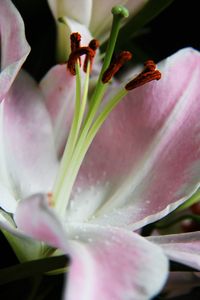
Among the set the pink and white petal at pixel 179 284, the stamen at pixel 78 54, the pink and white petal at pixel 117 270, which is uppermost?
the stamen at pixel 78 54

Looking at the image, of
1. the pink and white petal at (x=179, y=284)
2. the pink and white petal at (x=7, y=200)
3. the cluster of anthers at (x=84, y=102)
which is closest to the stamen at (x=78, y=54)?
the cluster of anthers at (x=84, y=102)

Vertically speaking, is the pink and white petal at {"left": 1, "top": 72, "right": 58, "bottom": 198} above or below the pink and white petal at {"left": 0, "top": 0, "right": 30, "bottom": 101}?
below

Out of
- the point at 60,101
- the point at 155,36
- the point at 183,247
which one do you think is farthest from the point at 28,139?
the point at 155,36

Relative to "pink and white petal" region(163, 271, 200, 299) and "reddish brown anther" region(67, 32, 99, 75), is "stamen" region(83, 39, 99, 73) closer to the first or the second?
"reddish brown anther" region(67, 32, 99, 75)

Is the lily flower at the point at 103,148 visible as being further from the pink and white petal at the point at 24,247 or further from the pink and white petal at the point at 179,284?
the pink and white petal at the point at 179,284

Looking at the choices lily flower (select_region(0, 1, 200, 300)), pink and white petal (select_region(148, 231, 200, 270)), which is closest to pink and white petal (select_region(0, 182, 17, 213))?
lily flower (select_region(0, 1, 200, 300))

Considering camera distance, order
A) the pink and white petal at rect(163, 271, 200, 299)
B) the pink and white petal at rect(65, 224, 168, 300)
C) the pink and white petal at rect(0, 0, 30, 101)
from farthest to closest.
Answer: the pink and white petal at rect(163, 271, 200, 299) → the pink and white petal at rect(0, 0, 30, 101) → the pink and white petal at rect(65, 224, 168, 300)

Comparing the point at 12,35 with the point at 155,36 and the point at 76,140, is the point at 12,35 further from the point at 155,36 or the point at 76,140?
the point at 155,36

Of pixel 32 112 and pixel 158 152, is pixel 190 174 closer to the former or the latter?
pixel 158 152
